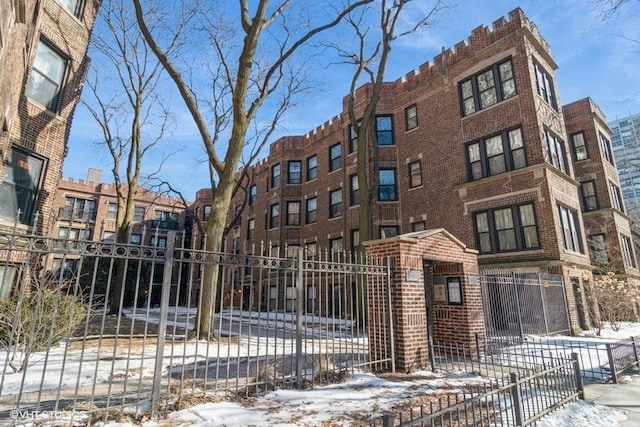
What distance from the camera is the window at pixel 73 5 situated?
1332 cm

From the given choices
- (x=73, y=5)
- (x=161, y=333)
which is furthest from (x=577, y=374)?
(x=73, y=5)

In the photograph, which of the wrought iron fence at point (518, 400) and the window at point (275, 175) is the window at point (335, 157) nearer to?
the window at point (275, 175)

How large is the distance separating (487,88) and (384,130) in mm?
6702

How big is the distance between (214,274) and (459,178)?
13746mm

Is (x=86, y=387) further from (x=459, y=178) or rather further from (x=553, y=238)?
(x=459, y=178)

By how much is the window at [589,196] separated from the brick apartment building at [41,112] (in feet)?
94.5

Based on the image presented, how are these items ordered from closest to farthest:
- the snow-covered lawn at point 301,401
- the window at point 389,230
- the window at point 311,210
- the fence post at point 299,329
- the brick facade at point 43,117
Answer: the snow-covered lawn at point 301,401 < the fence post at point 299,329 < the brick facade at point 43,117 < the window at point 389,230 < the window at point 311,210

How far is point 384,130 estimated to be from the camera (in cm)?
2327

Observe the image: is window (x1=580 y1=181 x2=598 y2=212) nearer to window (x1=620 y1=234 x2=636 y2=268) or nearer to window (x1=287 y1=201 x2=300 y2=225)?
window (x1=620 y1=234 x2=636 y2=268)

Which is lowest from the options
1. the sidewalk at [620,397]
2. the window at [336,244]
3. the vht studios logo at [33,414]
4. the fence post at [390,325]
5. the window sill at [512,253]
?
the sidewalk at [620,397]

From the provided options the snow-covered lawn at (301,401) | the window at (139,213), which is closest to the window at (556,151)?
the snow-covered lawn at (301,401)

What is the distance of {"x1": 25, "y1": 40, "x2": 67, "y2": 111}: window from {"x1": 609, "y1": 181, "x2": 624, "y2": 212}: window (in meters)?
29.7

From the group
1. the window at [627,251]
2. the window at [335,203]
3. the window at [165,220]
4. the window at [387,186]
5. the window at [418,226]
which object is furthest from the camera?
the window at [165,220]

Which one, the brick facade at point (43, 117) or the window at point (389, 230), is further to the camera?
the window at point (389, 230)
